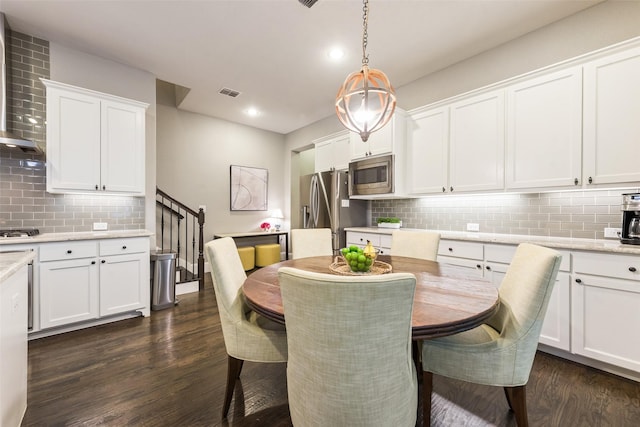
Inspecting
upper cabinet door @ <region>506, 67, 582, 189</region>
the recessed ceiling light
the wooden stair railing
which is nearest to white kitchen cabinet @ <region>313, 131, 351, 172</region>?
the recessed ceiling light

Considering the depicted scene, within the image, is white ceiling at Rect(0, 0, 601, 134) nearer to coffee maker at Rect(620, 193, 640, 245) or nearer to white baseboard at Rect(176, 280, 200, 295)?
coffee maker at Rect(620, 193, 640, 245)

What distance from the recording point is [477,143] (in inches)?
111

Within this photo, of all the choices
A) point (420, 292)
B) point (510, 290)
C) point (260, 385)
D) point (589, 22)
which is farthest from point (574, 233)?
point (260, 385)

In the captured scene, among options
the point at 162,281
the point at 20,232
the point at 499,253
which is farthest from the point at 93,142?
the point at 499,253

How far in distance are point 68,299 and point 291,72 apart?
11.2 feet

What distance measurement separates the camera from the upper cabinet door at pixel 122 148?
9.66 feet

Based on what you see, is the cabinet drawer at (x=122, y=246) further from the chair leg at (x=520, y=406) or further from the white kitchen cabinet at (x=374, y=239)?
the chair leg at (x=520, y=406)

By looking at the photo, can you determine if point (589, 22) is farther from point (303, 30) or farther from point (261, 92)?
point (261, 92)

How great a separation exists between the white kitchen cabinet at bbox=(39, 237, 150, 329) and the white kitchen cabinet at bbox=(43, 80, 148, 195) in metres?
0.66

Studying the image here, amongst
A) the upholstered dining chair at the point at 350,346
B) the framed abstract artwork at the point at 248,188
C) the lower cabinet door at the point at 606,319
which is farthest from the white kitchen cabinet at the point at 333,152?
the upholstered dining chair at the point at 350,346

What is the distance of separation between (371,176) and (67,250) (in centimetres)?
336

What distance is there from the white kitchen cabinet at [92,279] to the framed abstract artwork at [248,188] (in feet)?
8.67

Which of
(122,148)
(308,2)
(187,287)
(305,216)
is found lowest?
(187,287)

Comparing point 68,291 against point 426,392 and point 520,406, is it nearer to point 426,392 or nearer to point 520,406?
point 426,392
